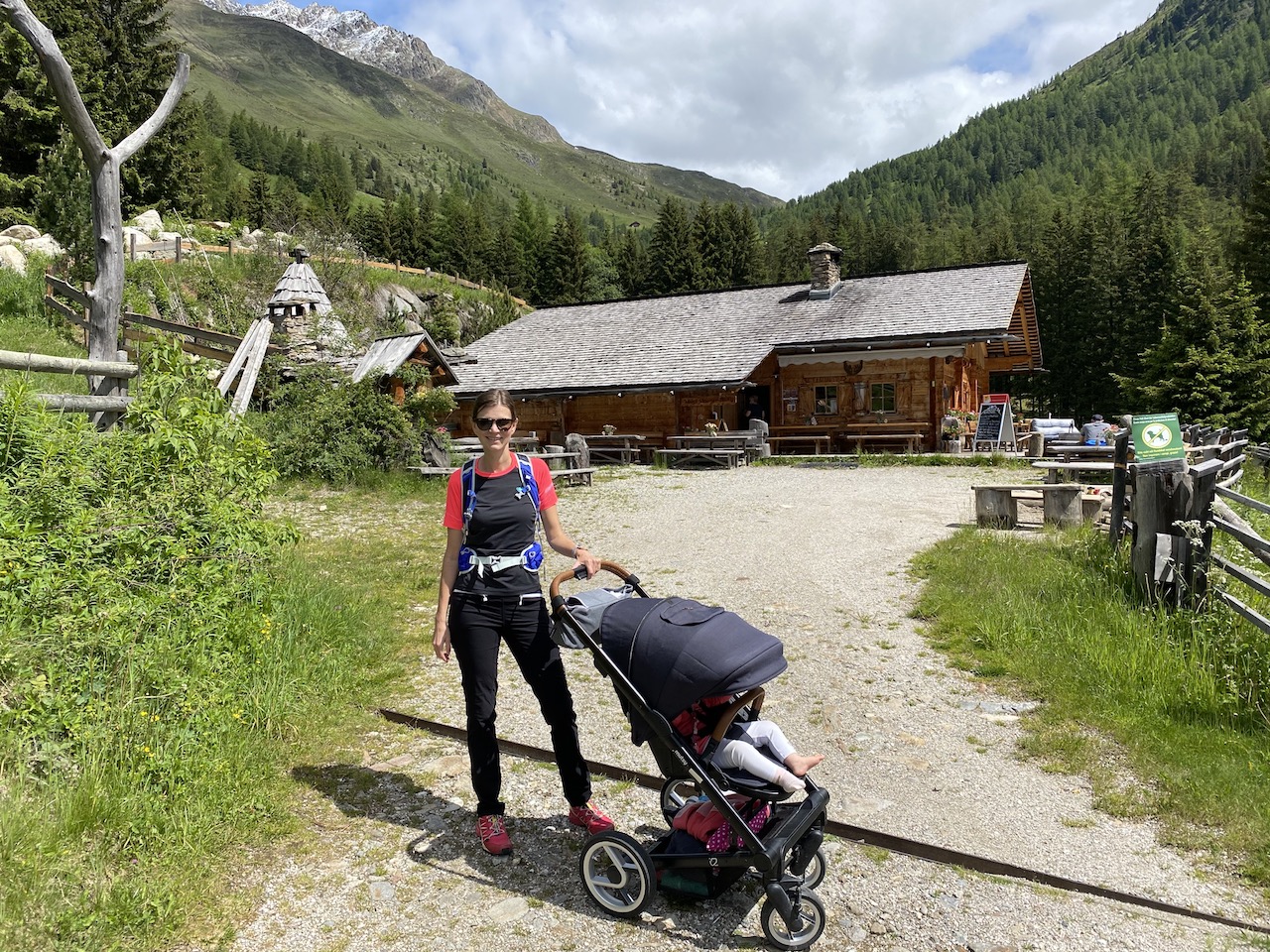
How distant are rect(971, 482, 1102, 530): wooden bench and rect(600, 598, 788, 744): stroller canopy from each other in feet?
28.6

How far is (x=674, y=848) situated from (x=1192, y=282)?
3734cm

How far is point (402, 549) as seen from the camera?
10273mm

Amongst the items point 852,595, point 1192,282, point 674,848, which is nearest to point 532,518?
point 674,848

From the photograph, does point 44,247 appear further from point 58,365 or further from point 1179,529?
point 1179,529

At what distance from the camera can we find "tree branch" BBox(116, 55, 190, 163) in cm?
750

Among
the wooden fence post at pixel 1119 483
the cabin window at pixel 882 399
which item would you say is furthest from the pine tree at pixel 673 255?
the wooden fence post at pixel 1119 483

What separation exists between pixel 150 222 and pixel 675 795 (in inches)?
1526

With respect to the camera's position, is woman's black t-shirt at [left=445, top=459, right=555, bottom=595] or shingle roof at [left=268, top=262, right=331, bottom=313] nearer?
woman's black t-shirt at [left=445, top=459, right=555, bottom=595]

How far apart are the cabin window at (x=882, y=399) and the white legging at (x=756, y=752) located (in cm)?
2217

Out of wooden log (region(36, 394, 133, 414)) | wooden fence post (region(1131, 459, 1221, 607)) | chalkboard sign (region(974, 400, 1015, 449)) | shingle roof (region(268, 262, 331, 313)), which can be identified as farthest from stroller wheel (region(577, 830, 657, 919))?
chalkboard sign (region(974, 400, 1015, 449))

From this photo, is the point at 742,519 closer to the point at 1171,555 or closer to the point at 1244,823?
the point at 1171,555

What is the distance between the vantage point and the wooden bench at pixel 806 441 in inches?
941

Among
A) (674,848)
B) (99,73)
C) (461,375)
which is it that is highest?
(99,73)

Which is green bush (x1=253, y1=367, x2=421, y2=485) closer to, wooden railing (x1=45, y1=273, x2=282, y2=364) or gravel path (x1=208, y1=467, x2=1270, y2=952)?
wooden railing (x1=45, y1=273, x2=282, y2=364)
